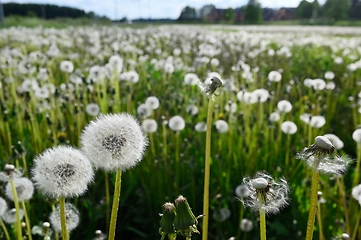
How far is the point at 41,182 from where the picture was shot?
90cm

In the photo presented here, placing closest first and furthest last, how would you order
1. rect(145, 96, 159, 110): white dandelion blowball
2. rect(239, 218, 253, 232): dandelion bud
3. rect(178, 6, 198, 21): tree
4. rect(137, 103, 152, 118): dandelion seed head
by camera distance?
rect(239, 218, 253, 232): dandelion bud
rect(137, 103, 152, 118): dandelion seed head
rect(145, 96, 159, 110): white dandelion blowball
rect(178, 6, 198, 21): tree

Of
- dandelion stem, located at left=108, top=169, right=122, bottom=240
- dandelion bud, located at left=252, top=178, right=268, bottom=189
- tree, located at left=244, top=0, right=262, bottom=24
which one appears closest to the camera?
dandelion bud, located at left=252, top=178, right=268, bottom=189

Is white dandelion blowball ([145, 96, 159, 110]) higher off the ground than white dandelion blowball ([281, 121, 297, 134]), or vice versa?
white dandelion blowball ([145, 96, 159, 110])

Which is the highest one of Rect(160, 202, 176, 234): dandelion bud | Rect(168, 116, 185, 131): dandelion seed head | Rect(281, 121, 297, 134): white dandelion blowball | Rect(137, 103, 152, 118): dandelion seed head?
Rect(160, 202, 176, 234): dandelion bud

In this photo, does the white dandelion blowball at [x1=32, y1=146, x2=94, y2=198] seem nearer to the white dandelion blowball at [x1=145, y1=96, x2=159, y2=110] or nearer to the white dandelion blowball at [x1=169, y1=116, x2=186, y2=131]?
the white dandelion blowball at [x1=169, y1=116, x2=186, y2=131]

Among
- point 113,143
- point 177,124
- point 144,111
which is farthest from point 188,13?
point 113,143

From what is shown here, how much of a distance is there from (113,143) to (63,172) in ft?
0.42

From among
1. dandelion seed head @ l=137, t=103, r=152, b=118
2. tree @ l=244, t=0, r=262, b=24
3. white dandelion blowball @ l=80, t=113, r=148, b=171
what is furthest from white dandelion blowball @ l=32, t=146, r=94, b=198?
tree @ l=244, t=0, r=262, b=24

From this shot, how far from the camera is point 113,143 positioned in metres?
0.89

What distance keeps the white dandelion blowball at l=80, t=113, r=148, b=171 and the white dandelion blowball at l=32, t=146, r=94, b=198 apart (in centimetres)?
3

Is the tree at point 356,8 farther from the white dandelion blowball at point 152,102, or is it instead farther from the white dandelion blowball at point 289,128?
the white dandelion blowball at point 152,102

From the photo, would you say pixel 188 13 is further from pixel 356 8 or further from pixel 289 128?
pixel 289 128

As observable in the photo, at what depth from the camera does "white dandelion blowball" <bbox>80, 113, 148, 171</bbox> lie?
879 millimetres

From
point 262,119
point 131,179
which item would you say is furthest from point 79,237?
point 262,119
